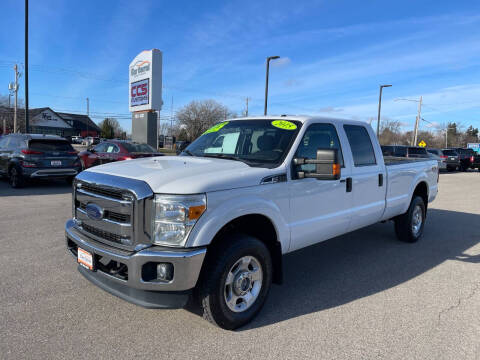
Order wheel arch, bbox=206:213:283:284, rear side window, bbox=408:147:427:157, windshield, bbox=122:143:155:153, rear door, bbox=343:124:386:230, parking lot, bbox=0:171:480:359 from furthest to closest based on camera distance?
rear side window, bbox=408:147:427:157 → windshield, bbox=122:143:155:153 → rear door, bbox=343:124:386:230 → wheel arch, bbox=206:213:283:284 → parking lot, bbox=0:171:480:359

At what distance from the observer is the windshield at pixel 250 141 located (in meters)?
3.68

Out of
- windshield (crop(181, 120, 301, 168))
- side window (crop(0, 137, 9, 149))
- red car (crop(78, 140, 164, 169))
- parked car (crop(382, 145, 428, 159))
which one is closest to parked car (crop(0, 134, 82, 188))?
side window (crop(0, 137, 9, 149))

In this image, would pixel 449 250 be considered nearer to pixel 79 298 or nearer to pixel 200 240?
Answer: pixel 200 240

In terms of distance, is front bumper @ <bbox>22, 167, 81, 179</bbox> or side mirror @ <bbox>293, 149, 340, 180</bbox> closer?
side mirror @ <bbox>293, 149, 340, 180</bbox>

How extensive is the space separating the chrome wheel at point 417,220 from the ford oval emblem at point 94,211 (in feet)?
16.6

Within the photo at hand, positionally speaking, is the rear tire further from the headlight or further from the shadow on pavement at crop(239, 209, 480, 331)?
the headlight

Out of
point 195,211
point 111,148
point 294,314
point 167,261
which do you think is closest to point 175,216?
point 195,211

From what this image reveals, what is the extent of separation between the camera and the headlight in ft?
8.88

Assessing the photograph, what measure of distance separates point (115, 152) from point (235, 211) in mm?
10606

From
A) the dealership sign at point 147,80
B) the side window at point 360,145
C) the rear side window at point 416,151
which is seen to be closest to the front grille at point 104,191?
the side window at point 360,145

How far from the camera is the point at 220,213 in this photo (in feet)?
9.39

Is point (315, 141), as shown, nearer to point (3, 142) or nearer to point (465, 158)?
point (3, 142)

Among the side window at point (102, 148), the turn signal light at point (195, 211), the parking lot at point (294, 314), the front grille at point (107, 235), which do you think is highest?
the side window at point (102, 148)

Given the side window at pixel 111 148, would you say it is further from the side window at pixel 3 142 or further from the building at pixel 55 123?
the building at pixel 55 123
